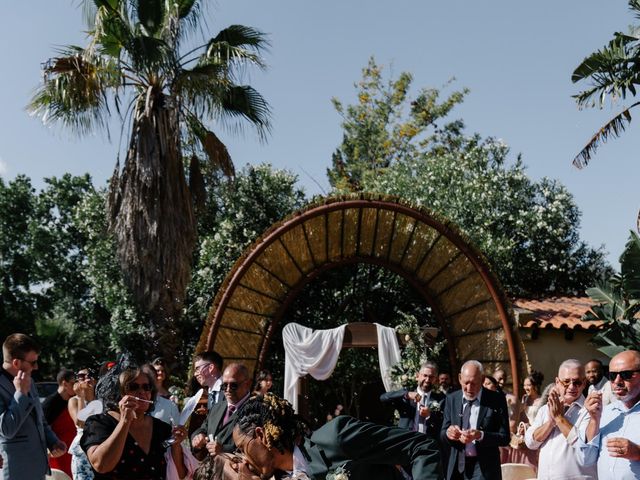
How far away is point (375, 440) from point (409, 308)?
14.4 metres

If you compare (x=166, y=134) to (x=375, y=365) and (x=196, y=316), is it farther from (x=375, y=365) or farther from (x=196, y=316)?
(x=375, y=365)

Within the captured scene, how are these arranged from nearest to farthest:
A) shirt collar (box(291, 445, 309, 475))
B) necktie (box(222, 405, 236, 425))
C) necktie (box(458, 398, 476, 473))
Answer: shirt collar (box(291, 445, 309, 475))
necktie (box(222, 405, 236, 425))
necktie (box(458, 398, 476, 473))

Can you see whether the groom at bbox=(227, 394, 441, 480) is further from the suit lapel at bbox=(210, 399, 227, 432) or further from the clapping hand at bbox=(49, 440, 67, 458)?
the clapping hand at bbox=(49, 440, 67, 458)

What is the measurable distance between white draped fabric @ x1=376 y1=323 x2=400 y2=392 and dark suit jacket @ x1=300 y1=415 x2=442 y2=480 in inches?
406

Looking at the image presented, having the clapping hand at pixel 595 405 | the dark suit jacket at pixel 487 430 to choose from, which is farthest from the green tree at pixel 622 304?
the clapping hand at pixel 595 405

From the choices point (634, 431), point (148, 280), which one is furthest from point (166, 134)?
point (634, 431)

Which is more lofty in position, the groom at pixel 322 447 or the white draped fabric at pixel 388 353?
the white draped fabric at pixel 388 353

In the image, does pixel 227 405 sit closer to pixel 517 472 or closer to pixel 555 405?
pixel 555 405

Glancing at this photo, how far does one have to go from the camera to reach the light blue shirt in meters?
4.91

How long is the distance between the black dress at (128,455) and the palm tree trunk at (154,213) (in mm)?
9595

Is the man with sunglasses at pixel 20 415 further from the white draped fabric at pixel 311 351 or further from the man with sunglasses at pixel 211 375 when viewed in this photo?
the white draped fabric at pixel 311 351

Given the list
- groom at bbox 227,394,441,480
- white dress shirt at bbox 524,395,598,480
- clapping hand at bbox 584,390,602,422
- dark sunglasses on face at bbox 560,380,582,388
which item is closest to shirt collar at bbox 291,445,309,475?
groom at bbox 227,394,441,480

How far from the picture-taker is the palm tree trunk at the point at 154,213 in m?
14.2

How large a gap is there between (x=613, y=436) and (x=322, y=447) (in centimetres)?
234
